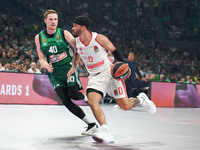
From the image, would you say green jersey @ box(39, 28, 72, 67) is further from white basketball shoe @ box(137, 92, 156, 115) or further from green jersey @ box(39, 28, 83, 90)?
white basketball shoe @ box(137, 92, 156, 115)

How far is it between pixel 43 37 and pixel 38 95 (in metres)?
8.60

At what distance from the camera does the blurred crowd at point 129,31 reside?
63.8 feet

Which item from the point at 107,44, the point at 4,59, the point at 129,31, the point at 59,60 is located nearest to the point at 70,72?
the point at 59,60

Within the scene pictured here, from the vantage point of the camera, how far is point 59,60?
6.58 meters

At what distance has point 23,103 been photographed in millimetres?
14547

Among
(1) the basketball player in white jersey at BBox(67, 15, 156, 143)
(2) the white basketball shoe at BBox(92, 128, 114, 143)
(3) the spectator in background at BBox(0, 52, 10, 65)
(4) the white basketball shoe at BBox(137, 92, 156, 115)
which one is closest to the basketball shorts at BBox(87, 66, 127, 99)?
(1) the basketball player in white jersey at BBox(67, 15, 156, 143)

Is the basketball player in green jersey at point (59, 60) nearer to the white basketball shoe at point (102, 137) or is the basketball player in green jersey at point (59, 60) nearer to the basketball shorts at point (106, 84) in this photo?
the basketball shorts at point (106, 84)

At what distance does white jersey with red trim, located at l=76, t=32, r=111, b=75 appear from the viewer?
6062 millimetres

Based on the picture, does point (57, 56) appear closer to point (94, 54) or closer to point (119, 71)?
point (94, 54)

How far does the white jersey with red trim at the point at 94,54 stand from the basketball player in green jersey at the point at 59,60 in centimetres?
48

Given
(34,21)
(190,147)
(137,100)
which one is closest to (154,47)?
(34,21)

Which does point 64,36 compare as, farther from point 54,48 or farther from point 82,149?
point 82,149

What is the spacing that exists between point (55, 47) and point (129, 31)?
24149 mm

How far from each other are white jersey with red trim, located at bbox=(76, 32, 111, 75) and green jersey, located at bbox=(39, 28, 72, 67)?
18.6 inches
